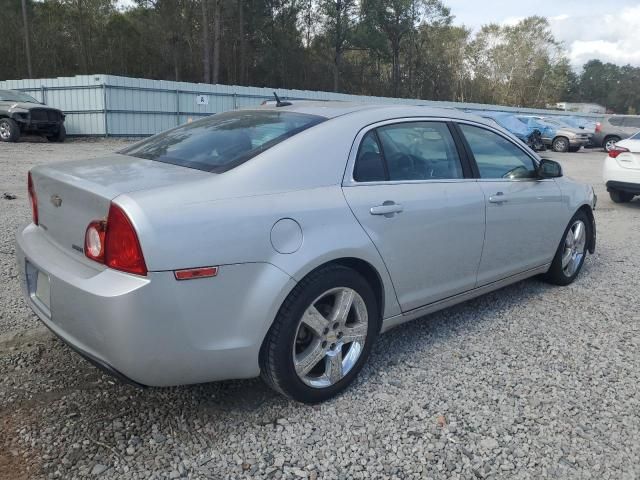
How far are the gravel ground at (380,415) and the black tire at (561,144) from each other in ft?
74.7

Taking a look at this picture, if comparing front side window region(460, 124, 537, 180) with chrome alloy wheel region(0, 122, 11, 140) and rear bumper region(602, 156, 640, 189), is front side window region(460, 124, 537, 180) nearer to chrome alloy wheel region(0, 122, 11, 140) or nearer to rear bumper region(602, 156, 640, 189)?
rear bumper region(602, 156, 640, 189)

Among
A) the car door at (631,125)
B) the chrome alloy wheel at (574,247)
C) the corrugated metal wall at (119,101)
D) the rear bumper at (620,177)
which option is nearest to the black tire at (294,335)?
the chrome alloy wheel at (574,247)

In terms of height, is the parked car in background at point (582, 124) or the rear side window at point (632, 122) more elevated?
the rear side window at point (632, 122)

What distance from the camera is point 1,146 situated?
49.0 ft

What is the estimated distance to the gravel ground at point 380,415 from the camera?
2.40 metres

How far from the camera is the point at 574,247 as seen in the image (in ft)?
16.2

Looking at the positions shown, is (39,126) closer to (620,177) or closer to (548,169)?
(620,177)

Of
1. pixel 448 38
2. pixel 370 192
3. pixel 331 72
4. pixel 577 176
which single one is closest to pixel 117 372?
pixel 370 192

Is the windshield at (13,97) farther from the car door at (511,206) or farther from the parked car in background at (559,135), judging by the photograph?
the parked car in background at (559,135)

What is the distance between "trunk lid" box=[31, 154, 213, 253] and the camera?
243cm

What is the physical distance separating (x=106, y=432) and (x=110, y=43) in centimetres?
3740

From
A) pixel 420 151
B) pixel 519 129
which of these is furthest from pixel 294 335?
pixel 519 129

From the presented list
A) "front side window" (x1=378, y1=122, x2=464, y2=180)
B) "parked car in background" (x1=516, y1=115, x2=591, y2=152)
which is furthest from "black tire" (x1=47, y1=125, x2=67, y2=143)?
"parked car in background" (x1=516, y1=115, x2=591, y2=152)

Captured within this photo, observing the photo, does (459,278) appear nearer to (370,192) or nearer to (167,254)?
(370,192)
